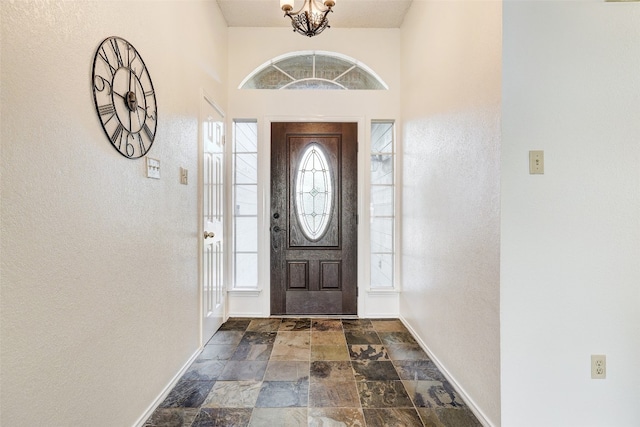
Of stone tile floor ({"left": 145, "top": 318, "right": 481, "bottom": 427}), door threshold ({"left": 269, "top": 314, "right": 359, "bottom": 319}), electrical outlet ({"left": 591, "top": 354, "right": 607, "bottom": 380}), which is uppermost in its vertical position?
electrical outlet ({"left": 591, "top": 354, "right": 607, "bottom": 380})

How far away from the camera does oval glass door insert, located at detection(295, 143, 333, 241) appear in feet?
10.4

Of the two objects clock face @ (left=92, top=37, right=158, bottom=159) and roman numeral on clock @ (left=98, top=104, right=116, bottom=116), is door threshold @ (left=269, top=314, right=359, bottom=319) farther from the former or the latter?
roman numeral on clock @ (left=98, top=104, right=116, bottom=116)

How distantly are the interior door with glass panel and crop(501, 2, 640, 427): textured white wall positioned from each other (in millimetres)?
2116

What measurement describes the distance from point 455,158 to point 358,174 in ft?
4.38

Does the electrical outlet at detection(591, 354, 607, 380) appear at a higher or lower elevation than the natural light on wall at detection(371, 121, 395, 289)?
lower

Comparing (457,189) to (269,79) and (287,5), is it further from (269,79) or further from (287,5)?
(269,79)

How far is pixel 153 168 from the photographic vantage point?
5.58 feet

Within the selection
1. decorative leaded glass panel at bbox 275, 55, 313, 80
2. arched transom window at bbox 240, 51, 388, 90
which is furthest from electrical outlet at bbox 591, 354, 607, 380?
decorative leaded glass panel at bbox 275, 55, 313, 80

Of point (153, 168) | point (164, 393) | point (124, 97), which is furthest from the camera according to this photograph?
point (164, 393)

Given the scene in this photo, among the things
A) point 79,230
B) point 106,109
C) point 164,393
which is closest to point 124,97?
point 106,109

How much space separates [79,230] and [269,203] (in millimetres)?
2013

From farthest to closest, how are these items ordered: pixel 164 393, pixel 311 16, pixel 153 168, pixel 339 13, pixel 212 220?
pixel 339 13 < pixel 212 220 < pixel 311 16 < pixel 164 393 < pixel 153 168

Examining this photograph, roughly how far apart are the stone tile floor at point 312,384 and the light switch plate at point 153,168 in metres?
1.34

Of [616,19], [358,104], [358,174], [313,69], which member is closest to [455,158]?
[616,19]
